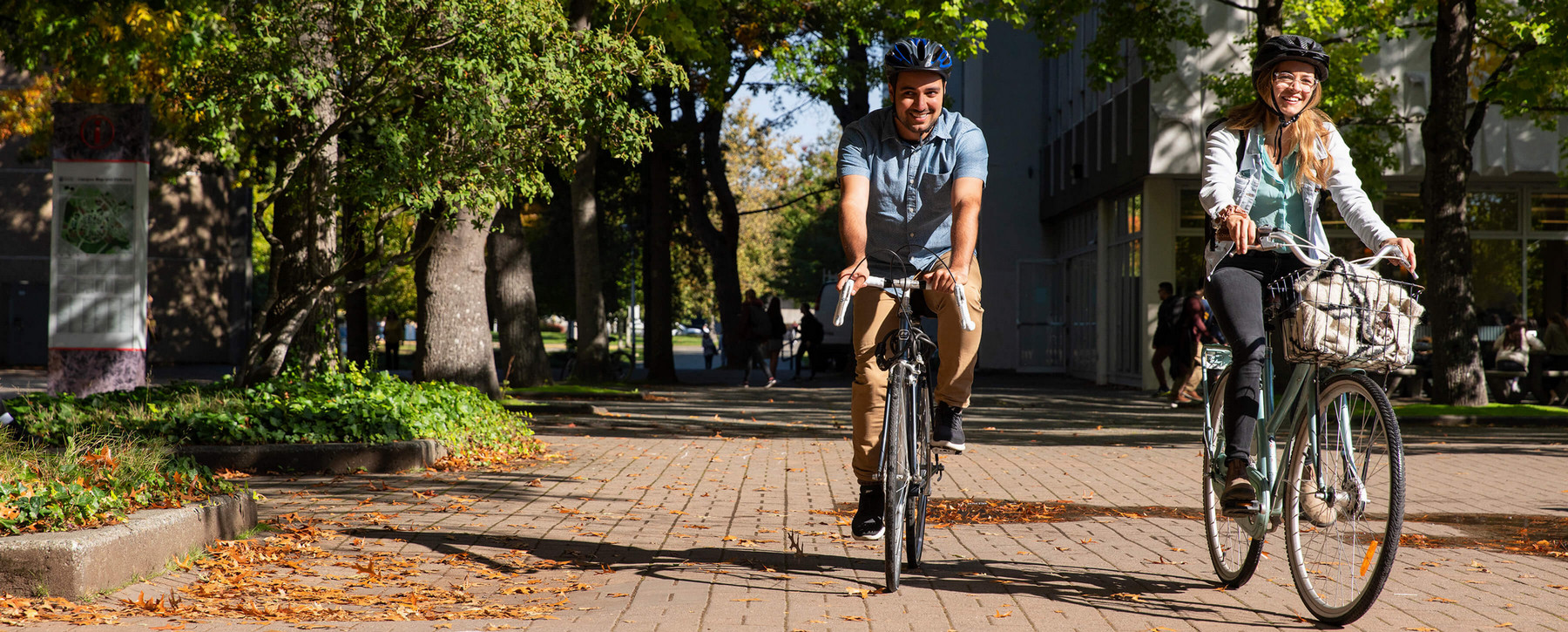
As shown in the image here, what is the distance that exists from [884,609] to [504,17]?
6362mm

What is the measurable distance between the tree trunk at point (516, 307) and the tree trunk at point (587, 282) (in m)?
2.34

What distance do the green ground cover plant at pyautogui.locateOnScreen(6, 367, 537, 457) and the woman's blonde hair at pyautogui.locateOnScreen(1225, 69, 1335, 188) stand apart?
6337mm

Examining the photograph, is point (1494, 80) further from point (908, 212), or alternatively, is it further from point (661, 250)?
point (908, 212)

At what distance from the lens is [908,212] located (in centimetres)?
513

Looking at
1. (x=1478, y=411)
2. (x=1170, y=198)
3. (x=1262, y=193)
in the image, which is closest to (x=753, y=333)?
(x=1170, y=198)

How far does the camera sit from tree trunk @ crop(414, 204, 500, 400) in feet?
46.5

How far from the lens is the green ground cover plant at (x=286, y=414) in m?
8.82

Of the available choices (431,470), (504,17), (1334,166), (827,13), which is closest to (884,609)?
(1334,166)

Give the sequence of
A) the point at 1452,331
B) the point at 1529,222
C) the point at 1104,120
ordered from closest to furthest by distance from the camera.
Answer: the point at 1452,331 → the point at 1529,222 → the point at 1104,120

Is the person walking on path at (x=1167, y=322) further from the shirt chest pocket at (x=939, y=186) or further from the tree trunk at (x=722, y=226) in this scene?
the shirt chest pocket at (x=939, y=186)

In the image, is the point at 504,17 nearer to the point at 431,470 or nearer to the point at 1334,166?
the point at 431,470

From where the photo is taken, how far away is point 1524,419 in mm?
15133

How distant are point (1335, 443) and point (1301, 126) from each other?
1.07 metres

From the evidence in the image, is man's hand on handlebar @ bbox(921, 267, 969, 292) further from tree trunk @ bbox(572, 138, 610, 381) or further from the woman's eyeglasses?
tree trunk @ bbox(572, 138, 610, 381)
